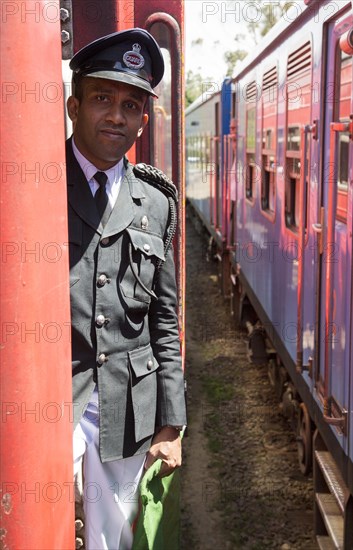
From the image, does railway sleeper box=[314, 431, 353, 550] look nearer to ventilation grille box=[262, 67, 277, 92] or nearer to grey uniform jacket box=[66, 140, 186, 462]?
grey uniform jacket box=[66, 140, 186, 462]

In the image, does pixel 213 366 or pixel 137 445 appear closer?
pixel 137 445

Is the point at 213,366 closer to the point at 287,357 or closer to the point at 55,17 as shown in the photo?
the point at 287,357

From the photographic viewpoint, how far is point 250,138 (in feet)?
25.8

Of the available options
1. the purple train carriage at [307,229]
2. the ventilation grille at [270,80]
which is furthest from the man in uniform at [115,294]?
the ventilation grille at [270,80]

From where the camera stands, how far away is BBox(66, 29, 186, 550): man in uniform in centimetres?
190

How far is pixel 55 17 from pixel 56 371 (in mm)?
563

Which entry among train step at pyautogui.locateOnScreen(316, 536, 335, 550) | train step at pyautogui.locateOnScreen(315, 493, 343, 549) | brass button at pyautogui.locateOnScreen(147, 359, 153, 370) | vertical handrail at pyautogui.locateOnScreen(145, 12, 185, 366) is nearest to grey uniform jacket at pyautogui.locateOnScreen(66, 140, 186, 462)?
brass button at pyautogui.locateOnScreen(147, 359, 153, 370)

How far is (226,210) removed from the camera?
1060 cm

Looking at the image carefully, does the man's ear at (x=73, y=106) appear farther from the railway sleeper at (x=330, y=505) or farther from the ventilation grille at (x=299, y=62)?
the ventilation grille at (x=299, y=62)

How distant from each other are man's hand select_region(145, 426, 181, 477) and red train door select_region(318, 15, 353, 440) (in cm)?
135

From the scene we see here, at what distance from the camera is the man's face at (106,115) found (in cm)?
188

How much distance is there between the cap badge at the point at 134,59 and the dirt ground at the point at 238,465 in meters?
3.39

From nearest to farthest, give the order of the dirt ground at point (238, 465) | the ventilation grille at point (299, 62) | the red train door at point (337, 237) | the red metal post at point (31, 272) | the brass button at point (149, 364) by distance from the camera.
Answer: the red metal post at point (31, 272) → the brass button at point (149, 364) → the red train door at point (337, 237) → the ventilation grille at point (299, 62) → the dirt ground at point (238, 465)

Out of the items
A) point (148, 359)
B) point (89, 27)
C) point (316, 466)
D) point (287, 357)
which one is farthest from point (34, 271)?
point (287, 357)
